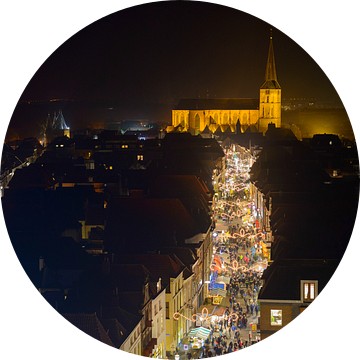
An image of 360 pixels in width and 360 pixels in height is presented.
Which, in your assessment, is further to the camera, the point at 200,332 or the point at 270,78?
the point at 270,78

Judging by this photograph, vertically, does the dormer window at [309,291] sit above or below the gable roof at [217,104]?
below

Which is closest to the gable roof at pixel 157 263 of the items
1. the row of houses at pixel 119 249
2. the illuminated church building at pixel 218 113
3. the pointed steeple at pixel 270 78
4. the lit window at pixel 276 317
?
the row of houses at pixel 119 249

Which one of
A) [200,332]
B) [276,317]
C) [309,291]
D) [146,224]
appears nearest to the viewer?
[309,291]

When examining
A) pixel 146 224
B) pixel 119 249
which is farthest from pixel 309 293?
pixel 146 224

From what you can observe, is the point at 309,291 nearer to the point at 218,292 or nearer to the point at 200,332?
the point at 200,332

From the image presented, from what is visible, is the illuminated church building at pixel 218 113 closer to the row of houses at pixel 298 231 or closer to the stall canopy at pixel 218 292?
the row of houses at pixel 298 231

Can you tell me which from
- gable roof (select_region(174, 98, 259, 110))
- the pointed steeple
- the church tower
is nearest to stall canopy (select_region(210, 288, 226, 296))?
the pointed steeple

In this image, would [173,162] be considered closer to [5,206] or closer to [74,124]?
[5,206]
